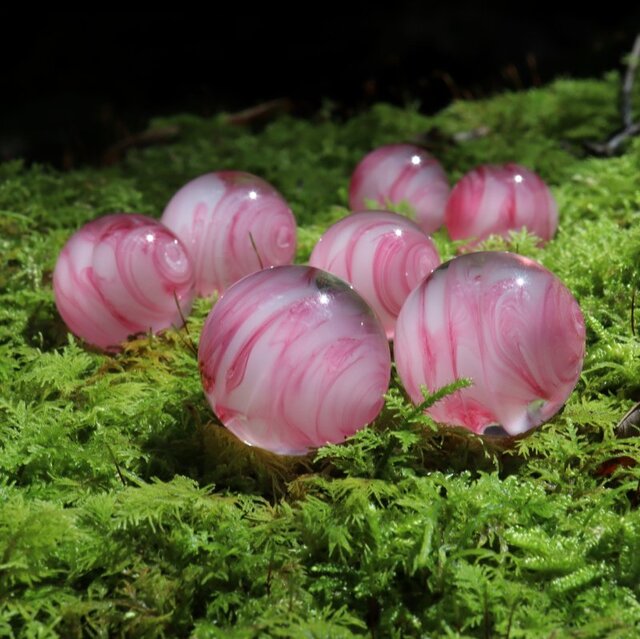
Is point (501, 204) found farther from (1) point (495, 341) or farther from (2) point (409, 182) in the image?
(1) point (495, 341)

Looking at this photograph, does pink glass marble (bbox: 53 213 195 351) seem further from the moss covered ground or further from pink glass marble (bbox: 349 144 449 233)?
pink glass marble (bbox: 349 144 449 233)

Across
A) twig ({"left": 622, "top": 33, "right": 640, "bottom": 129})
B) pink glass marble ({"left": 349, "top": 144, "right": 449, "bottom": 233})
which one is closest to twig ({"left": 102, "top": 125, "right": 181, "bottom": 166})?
pink glass marble ({"left": 349, "top": 144, "right": 449, "bottom": 233})

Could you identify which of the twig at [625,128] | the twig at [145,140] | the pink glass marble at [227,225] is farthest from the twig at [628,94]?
the twig at [145,140]

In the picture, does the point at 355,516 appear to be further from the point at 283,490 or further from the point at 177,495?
the point at 177,495

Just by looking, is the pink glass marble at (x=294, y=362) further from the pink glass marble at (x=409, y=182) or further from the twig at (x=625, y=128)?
the twig at (x=625, y=128)

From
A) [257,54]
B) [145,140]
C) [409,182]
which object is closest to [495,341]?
[409,182]
